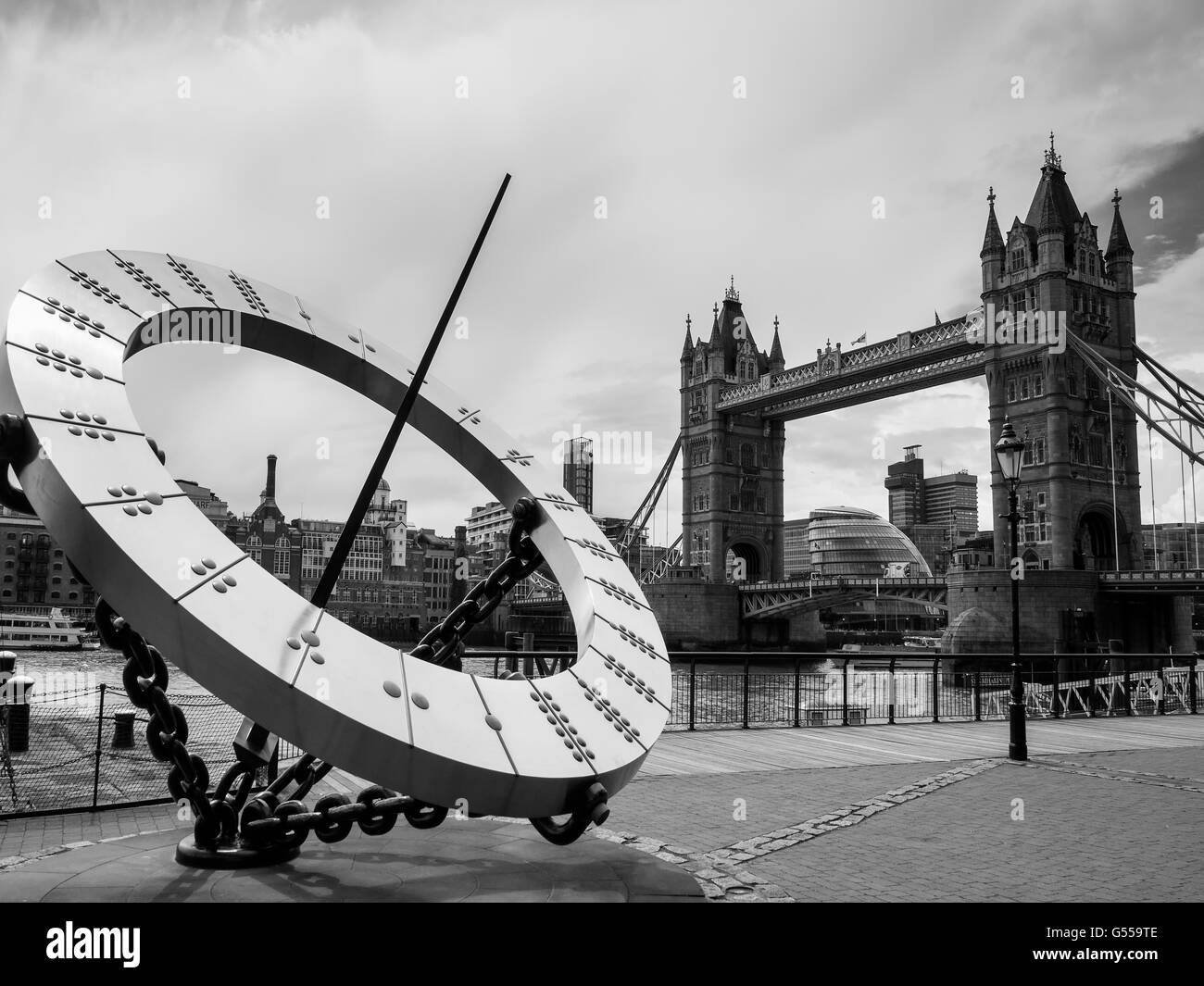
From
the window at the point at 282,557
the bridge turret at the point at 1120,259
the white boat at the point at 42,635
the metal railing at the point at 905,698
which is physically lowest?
the white boat at the point at 42,635

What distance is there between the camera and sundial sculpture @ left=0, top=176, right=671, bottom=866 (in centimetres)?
270

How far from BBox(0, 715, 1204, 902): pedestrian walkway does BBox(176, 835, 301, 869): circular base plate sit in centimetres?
7

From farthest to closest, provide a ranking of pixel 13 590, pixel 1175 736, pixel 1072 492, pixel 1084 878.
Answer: pixel 13 590 < pixel 1072 492 < pixel 1175 736 < pixel 1084 878

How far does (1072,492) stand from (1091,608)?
5997 millimetres

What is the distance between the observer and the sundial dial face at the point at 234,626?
2.69 meters

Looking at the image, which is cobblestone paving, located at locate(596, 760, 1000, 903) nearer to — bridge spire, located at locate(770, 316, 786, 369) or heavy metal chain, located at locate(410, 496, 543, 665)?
heavy metal chain, located at locate(410, 496, 543, 665)

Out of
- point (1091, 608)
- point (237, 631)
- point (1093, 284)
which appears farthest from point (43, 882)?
point (1093, 284)

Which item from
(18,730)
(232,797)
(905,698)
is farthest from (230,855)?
(905,698)

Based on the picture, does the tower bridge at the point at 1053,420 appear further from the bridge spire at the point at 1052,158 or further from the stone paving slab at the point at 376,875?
the stone paving slab at the point at 376,875

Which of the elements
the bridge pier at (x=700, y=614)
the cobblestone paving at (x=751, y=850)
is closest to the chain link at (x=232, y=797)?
the cobblestone paving at (x=751, y=850)

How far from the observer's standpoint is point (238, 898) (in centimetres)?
301

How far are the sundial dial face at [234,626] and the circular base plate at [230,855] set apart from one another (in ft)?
2.92

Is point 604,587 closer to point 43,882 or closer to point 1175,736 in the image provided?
point 43,882

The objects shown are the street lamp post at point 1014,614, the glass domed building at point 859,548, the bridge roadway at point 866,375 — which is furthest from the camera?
the glass domed building at point 859,548
